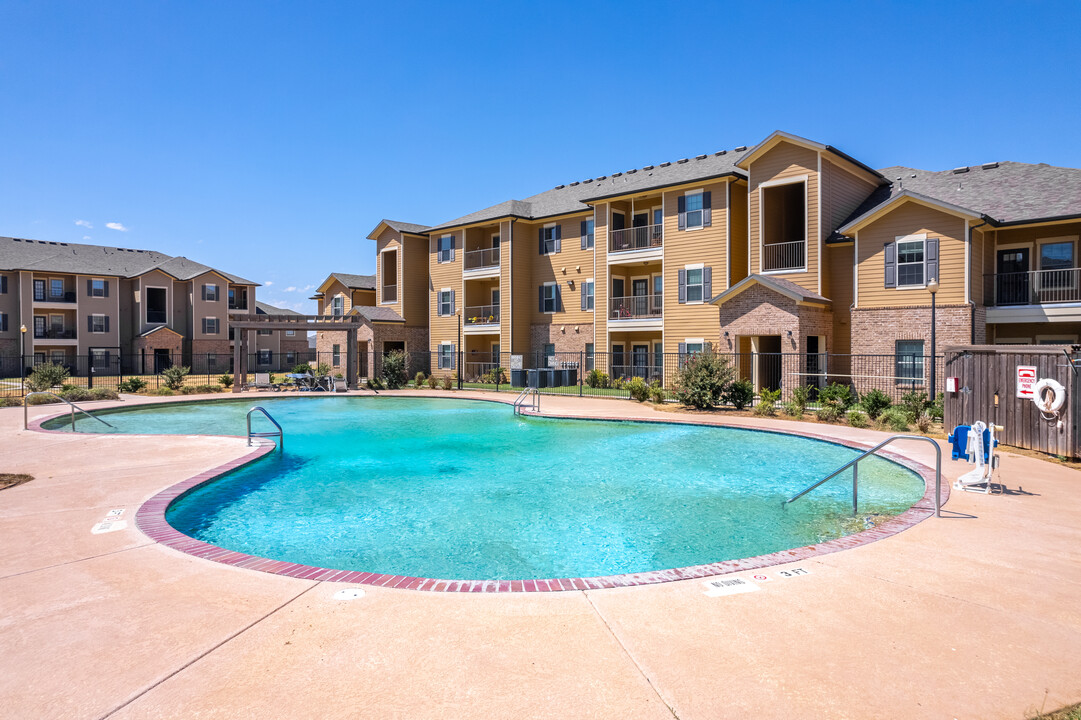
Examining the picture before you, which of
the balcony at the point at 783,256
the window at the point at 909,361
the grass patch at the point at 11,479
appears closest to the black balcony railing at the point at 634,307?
the balcony at the point at 783,256

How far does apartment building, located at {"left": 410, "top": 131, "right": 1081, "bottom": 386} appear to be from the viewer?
21.1 metres

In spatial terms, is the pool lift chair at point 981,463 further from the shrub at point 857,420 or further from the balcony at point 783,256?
the balcony at point 783,256

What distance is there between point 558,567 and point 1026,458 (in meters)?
9.88

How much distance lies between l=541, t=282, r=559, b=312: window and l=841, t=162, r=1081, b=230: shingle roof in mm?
15026

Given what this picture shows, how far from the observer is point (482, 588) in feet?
17.3

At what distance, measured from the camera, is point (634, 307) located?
3072 cm

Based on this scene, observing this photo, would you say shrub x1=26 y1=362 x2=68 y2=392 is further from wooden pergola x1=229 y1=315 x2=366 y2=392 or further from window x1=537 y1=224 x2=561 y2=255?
window x1=537 y1=224 x2=561 y2=255

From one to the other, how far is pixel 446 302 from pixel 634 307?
42.2ft

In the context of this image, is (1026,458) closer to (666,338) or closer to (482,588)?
(482,588)

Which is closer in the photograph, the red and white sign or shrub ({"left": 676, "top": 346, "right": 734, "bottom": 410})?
the red and white sign

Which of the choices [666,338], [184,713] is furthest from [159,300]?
[184,713]

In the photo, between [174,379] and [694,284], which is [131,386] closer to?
[174,379]

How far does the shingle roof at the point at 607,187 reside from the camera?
2787 cm

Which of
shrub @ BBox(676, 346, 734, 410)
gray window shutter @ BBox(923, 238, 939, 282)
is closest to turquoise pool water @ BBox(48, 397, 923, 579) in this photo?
shrub @ BBox(676, 346, 734, 410)
